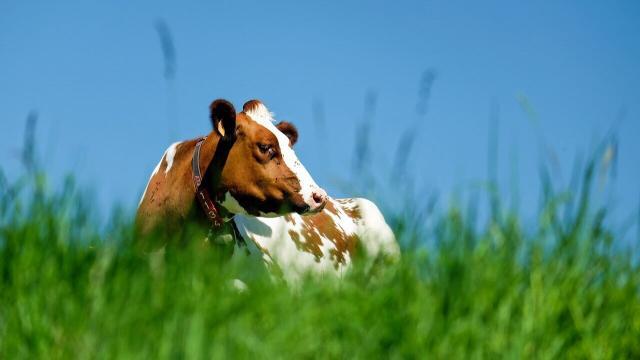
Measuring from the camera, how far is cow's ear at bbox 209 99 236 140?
8.80m

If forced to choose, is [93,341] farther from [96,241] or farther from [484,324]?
[484,324]

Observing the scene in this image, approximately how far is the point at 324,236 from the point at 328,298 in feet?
20.8

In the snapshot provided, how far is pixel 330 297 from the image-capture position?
4398mm

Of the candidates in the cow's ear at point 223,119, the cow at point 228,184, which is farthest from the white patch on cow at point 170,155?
the cow's ear at point 223,119

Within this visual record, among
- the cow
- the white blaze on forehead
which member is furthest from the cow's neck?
the white blaze on forehead

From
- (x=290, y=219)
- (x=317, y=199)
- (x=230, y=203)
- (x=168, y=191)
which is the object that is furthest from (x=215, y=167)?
(x=290, y=219)

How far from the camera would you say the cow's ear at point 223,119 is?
346 inches

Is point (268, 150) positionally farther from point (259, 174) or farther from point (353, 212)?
point (353, 212)

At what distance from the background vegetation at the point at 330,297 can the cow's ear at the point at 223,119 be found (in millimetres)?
3962

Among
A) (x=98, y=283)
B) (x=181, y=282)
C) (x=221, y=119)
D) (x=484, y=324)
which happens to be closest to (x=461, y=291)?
(x=484, y=324)

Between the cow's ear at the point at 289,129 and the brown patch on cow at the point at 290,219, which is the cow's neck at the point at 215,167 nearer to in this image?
the cow's ear at the point at 289,129

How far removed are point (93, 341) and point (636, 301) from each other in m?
2.80

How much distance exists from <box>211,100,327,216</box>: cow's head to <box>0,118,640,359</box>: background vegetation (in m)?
3.75

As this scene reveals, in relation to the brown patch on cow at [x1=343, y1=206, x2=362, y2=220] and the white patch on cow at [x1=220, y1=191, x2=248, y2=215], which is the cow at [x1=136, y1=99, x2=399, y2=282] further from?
the brown patch on cow at [x1=343, y1=206, x2=362, y2=220]
